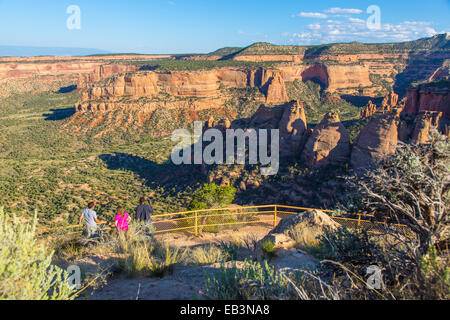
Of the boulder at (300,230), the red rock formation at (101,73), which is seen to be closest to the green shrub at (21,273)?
the boulder at (300,230)

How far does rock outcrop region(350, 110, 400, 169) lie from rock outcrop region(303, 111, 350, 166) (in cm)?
126

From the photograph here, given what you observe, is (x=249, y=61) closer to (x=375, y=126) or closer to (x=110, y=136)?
(x=110, y=136)

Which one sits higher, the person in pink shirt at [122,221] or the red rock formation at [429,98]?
the red rock formation at [429,98]

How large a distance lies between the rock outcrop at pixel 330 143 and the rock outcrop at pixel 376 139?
1262 millimetres

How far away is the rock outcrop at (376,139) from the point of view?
19.8 meters

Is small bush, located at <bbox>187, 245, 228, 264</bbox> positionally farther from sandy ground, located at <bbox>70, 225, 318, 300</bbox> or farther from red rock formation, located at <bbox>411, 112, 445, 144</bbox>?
red rock formation, located at <bbox>411, 112, 445, 144</bbox>

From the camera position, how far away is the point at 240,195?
2555 cm

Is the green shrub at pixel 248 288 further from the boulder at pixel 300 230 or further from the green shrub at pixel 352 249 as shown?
the boulder at pixel 300 230

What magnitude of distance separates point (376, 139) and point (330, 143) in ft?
12.2

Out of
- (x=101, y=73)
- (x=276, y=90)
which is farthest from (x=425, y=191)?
(x=101, y=73)

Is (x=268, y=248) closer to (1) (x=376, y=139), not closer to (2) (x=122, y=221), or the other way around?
(2) (x=122, y=221)

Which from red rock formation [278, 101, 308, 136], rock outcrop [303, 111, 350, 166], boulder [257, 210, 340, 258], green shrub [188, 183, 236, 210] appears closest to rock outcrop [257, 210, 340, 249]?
boulder [257, 210, 340, 258]

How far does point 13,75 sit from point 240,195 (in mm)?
129345
